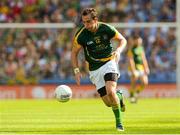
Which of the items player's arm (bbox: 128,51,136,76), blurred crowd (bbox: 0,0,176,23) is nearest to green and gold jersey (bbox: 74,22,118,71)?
player's arm (bbox: 128,51,136,76)

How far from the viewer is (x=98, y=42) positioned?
14.2m

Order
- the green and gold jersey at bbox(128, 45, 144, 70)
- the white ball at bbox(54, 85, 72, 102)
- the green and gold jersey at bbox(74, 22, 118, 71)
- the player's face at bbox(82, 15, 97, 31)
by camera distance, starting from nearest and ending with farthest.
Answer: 1. the player's face at bbox(82, 15, 97, 31)
2. the green and gold jersey at bbox(74, 22, 118, 71)
3. the white ball at bbox(54, 85, 72, 102)
4. the green and gold jersey at bbox(128, 45, 144, 70)

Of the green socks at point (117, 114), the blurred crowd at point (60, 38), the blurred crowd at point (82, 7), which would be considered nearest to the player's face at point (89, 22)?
the green socks at point (117, 114)

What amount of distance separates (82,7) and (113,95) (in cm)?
2100

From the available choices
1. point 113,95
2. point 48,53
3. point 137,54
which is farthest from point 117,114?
point 48,53

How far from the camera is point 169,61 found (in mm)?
33062

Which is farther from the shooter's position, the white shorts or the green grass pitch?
the white shorts

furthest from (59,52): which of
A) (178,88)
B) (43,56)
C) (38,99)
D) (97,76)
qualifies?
(97,76)

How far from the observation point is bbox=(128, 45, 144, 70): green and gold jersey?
A: 27984 millimetres

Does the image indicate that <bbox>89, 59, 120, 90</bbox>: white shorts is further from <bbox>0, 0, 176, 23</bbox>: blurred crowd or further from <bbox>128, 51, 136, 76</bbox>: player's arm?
<bbox>0, 0, 176, 23</bbox>: blurred crowd

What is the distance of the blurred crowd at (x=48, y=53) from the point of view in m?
32.9

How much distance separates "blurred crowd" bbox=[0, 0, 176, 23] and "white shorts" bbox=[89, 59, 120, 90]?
1938 centimetres

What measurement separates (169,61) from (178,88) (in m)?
1.66

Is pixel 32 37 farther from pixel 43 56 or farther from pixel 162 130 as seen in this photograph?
pixel 162 130
